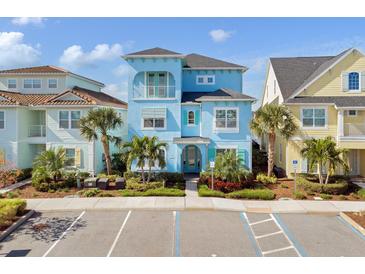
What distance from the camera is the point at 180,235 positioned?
1256cm

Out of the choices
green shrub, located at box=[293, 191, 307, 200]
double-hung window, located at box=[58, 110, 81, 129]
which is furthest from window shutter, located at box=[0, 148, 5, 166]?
green shrub, located at box=[293, 191, 307, 200]

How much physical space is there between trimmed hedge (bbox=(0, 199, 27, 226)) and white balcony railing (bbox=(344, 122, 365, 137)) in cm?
2233

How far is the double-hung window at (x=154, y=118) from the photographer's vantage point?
23672mm

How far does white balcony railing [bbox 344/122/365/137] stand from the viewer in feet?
74.9

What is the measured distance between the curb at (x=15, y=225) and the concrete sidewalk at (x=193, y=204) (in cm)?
105

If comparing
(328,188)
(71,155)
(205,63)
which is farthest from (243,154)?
(71,155)

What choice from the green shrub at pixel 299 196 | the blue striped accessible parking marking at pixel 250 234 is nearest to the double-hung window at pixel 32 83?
the blue striped accessible parking marking at pixel 250 234

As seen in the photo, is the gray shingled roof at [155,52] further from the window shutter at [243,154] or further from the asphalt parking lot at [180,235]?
the asphalt parking lot at [180,235]

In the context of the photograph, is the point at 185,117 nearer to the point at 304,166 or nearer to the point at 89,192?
the point at 89,192

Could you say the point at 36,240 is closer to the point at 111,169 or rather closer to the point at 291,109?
the point at 111,169

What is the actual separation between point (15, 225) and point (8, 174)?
1039cm

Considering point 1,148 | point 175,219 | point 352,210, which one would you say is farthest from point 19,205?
point 352,210

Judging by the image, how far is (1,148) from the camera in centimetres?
2425

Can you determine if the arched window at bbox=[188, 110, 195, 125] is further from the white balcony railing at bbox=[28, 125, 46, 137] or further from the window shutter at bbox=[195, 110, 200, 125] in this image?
the white balcony railing at bbox=[28, 125, 46, 137]
